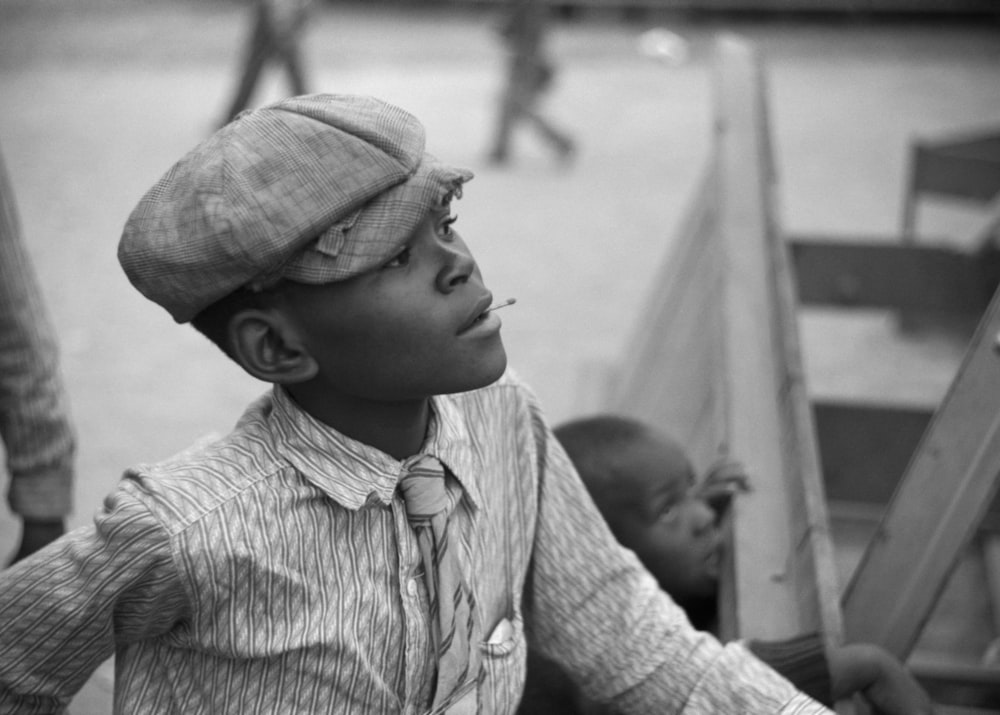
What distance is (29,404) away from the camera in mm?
2080

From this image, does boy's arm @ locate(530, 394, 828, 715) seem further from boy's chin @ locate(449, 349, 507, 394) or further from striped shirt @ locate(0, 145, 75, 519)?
striped shirt @ locate(0, 145, 75, 519)

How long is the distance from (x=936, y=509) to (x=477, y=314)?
1000 millimetres

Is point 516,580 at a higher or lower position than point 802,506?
higher

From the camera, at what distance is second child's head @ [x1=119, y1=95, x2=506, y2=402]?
3.78 ft

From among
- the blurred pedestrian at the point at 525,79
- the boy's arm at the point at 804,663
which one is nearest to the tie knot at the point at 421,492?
the boy's arm at the point at 804,663

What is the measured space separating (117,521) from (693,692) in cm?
72

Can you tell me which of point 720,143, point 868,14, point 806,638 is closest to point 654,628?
point 806,638

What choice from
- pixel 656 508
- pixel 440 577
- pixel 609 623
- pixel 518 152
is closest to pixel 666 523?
pixel 656 508

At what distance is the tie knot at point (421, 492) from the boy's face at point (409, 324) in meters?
0.10

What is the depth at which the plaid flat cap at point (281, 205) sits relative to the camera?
3.76 feet

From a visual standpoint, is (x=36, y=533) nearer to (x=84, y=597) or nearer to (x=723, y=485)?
(x=84, y=597)

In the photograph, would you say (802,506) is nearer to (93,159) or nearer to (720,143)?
(720,143)

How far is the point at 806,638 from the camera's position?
5.66ft

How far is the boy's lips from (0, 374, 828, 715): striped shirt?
0.55ft
